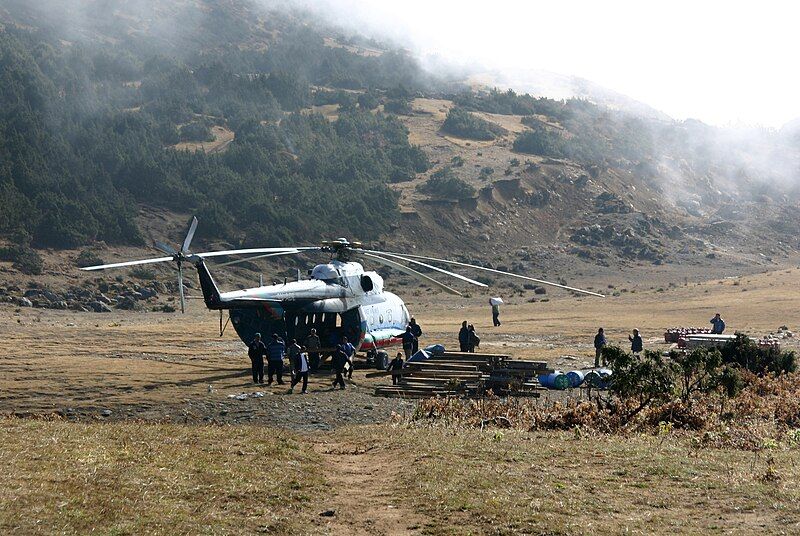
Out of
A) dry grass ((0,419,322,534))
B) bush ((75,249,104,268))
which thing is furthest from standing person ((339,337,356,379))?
bush ((75,249,104,268))

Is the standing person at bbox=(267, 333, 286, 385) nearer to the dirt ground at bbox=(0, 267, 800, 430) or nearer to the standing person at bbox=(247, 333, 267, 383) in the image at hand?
the standing person at bbox=(247, 333, 267, 383)

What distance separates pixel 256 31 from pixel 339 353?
14280 cm

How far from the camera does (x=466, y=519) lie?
11.1 metres

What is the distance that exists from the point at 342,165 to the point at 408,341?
67865 mm

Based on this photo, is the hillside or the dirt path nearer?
the dirt path

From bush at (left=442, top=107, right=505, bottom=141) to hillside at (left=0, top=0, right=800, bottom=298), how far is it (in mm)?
249

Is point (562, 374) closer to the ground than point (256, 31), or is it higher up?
closer to the ground

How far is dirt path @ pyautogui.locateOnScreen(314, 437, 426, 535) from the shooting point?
11.1m

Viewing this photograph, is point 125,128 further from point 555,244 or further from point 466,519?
point 466,519

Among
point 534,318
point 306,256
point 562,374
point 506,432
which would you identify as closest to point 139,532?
point 506,432

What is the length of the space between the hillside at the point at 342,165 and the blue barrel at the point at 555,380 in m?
44.4

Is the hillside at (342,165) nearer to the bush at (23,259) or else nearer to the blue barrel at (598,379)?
the bush at (23,259)

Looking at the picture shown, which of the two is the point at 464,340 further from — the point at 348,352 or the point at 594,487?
the point at 594,487

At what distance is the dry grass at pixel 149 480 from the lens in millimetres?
10586
